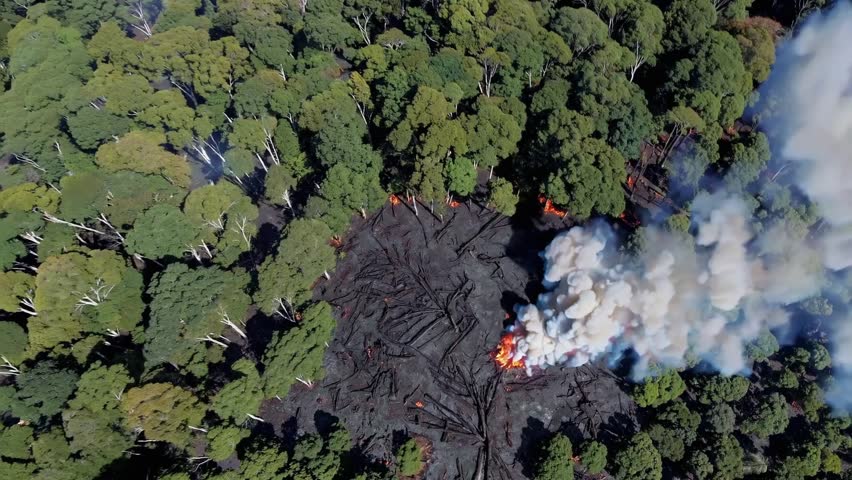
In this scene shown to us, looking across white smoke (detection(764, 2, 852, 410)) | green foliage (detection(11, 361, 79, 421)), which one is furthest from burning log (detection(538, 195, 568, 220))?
green foliage (detection(11, 361, 79, 421))

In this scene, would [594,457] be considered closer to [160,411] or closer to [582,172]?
[582,172]

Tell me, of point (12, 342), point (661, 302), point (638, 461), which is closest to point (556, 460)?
Result: point (638, 461)

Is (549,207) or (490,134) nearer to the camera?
(490,134)

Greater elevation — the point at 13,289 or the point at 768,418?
the point at 768,418

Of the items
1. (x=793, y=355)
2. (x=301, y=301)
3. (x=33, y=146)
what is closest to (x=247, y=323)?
(x=301, y=301)

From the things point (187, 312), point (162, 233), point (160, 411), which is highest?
point (162, 233)

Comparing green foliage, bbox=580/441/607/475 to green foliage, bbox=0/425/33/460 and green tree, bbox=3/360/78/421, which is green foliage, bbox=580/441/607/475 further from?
green foliage, bbox=0/425/33/460
